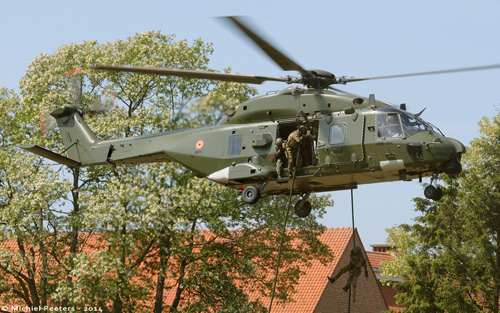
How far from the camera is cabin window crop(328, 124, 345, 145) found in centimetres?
1961

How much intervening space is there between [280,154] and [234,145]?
171cm

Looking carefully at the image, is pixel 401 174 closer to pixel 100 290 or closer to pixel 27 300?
pixel 100 290

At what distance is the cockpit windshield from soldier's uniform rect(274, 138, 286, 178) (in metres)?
2.48

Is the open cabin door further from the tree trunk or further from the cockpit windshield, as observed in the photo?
the tree trunk

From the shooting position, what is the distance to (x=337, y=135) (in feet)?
64.5

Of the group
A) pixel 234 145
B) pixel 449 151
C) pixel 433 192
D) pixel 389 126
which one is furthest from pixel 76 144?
pixel 449 151

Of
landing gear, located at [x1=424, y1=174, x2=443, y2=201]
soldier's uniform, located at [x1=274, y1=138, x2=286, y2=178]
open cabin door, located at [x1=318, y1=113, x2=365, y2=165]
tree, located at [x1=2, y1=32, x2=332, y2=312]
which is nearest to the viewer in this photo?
landing gear, located at [x1=424, y1=174, x2=443, y2=201]

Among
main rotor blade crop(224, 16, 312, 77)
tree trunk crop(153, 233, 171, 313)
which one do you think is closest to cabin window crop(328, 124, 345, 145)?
main rotor blade crop(224, 16, 312, 77)

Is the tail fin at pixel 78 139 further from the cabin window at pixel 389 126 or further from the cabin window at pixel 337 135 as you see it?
the cabin window at pixel 389 126

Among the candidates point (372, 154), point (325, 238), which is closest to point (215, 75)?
point (372, 154)

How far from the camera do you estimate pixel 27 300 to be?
36250mm

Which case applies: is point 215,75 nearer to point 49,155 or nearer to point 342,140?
point 342,140

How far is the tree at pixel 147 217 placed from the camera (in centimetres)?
3158

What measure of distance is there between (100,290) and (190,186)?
18.0ft
